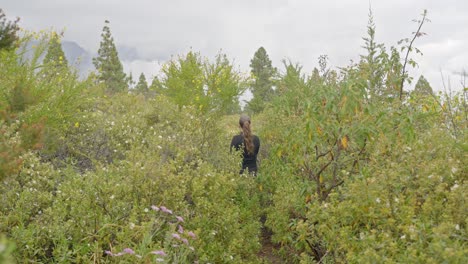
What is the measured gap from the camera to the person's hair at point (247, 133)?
691 cm

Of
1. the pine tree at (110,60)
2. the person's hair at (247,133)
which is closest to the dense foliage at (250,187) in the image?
the person's hair at (247,133)

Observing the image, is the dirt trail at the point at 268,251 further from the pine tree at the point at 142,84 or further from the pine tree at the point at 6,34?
the pine tree at the point at 142,84

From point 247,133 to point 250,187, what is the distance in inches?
34.2

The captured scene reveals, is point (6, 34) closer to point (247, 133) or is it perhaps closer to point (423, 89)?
point (247, 133)

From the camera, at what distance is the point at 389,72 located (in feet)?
19.2

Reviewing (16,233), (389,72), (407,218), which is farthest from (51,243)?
(389,72)

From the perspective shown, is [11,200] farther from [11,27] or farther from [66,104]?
[66,104]

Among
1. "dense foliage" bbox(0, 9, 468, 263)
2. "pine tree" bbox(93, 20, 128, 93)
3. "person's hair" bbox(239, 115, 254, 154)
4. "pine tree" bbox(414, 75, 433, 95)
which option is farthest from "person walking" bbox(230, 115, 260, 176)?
"pine tree" bbox(93, 20, 128, 93)

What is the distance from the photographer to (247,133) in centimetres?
697

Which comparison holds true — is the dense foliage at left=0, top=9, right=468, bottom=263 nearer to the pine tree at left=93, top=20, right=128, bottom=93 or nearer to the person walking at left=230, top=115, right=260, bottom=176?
the person walking at left=230, top=115, right=260, bottom=176

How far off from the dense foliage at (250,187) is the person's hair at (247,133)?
0.39m

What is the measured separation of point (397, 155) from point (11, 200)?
4037mm

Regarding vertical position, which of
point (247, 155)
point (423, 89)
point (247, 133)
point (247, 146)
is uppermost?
point (423, 89)

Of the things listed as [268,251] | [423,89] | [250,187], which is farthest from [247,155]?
[423,89]
